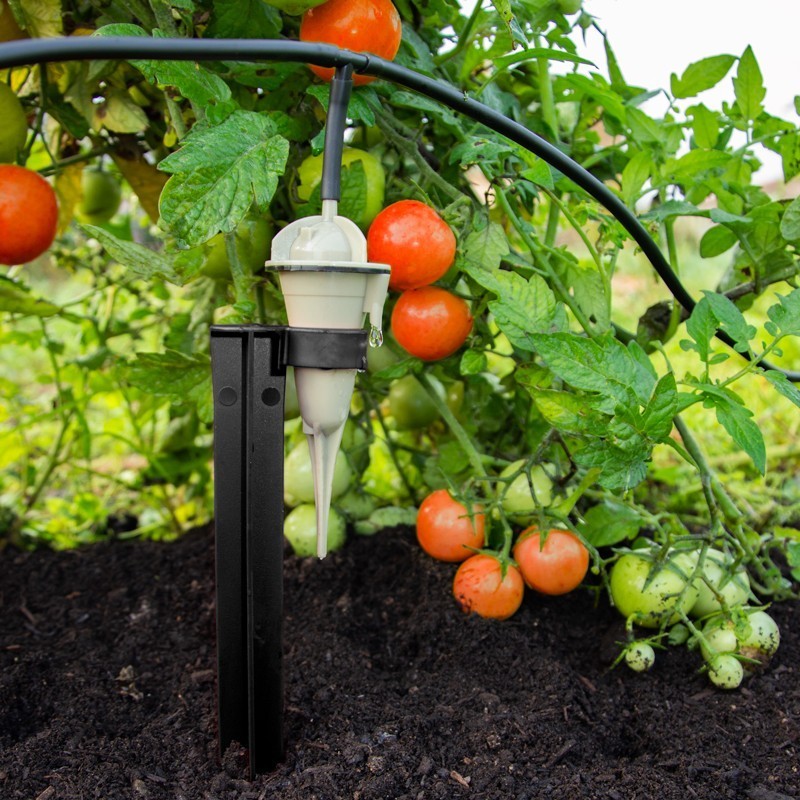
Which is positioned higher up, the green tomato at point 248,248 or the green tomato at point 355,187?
the green tomato at point 355,187

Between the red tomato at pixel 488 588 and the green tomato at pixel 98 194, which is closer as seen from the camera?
the red tomato at pixel 488 588

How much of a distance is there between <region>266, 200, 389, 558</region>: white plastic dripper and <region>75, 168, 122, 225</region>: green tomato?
2.87 feet

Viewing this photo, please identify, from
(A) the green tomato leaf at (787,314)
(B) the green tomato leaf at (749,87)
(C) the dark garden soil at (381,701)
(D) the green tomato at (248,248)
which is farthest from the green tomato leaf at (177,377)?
(B) the green tomato leaf at (749,87)

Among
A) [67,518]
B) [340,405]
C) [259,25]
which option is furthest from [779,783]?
[67,518]

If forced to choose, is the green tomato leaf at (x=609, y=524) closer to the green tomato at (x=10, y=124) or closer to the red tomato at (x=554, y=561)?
the red tomato at (x=554, y=561)

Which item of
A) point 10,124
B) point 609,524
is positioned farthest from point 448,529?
point 10,124

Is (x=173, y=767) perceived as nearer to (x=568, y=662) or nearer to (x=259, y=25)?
(x=568, y=662)

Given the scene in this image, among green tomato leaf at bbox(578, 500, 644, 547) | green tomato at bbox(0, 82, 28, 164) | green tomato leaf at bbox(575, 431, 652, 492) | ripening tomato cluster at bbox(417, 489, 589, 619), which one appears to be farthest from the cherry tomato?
green tomato at bbox(0, 82, 28, 164)

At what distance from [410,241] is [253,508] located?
0.32 meters

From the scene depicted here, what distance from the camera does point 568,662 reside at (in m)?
1.08

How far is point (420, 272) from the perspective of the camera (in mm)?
886

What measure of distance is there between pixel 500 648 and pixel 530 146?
0.63 metres

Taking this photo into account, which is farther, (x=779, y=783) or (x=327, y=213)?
(x=779, y=783)

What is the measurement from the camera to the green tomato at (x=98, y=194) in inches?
56.1
